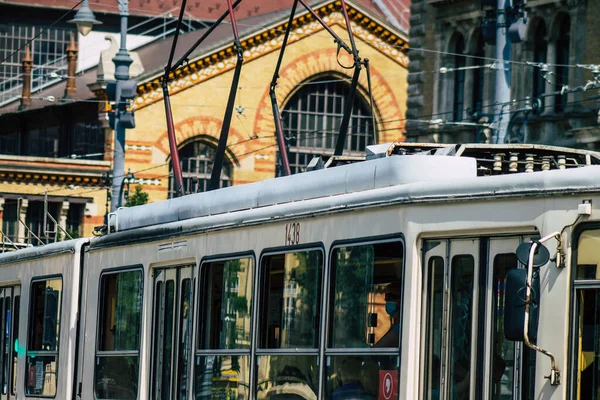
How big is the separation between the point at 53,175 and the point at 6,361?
113ft

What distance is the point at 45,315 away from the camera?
15.3 meters

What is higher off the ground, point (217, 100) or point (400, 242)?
point (217, 100)

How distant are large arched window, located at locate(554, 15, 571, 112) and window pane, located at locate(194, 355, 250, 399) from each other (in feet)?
70.2

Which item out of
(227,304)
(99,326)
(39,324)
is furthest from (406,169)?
(39,324)

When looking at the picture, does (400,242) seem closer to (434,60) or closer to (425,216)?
(425,216)

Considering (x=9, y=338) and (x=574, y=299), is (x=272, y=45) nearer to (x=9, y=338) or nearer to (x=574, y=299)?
(x=9, y=338)

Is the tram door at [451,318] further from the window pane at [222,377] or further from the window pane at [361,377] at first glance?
the window pane at [222,377]

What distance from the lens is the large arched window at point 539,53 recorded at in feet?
108

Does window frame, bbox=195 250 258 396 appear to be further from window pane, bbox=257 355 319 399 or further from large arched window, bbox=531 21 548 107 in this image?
large arched window, bbox=531 21 548 107

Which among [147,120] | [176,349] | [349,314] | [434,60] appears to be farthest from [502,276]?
[147,120]

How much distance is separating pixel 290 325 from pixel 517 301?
9.06 ft

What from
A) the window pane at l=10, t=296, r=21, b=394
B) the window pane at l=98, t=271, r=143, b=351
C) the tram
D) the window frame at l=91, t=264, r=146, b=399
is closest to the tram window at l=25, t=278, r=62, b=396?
the window pane at l=10, t=296, r=21, b=394

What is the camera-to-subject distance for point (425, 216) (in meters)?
9.20

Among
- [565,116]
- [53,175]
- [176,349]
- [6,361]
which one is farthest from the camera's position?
[53,175]
